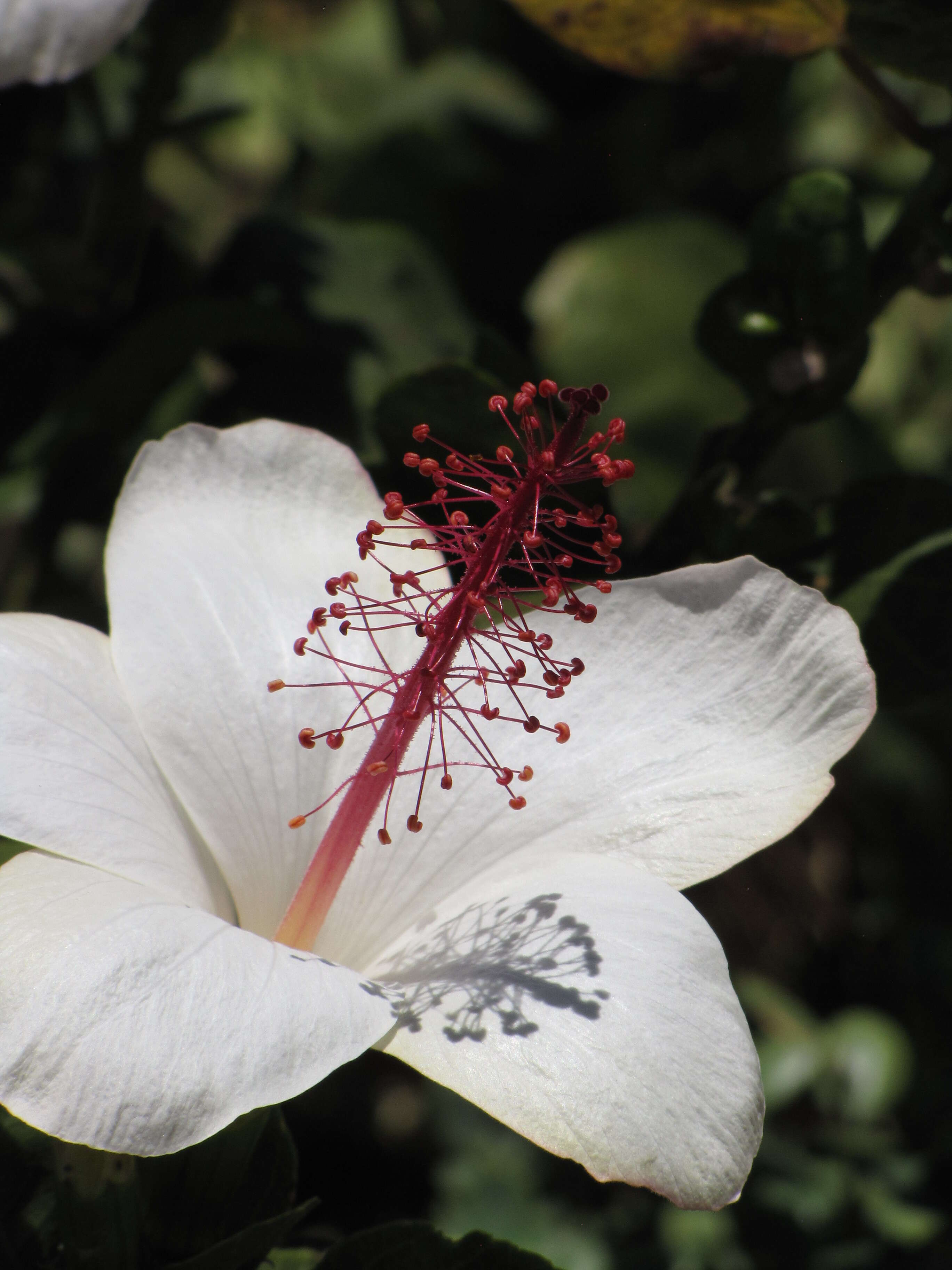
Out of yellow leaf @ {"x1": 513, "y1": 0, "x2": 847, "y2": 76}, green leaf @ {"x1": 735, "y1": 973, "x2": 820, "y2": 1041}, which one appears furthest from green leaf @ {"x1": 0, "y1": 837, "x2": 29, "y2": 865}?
green leaf @ {"x1": 735, "y1": 973, "x2": 820, "y2": 1041}

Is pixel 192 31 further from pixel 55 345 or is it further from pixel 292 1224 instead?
pixel 292 1224

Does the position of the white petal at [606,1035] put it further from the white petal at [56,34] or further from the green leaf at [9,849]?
the white petal at [56,34]

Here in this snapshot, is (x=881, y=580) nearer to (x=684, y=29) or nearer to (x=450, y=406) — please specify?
(x=450, y=406)

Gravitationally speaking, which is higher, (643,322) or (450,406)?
(450,406)

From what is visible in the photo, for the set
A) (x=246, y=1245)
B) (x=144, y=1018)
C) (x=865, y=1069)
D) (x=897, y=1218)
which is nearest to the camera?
(x=144, y=1018)

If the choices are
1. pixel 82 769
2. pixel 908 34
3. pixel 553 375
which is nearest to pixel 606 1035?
pixel 82 769

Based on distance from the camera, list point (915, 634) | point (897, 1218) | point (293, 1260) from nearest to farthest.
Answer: point (293, 1260) → point (915, 634) → point (897, 1218)

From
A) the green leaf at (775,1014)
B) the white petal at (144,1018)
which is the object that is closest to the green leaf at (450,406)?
the white petal at (144,1018)

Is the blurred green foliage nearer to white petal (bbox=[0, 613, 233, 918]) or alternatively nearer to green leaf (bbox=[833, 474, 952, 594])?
green leaf (bbox=[833, 474, 952, 594])
